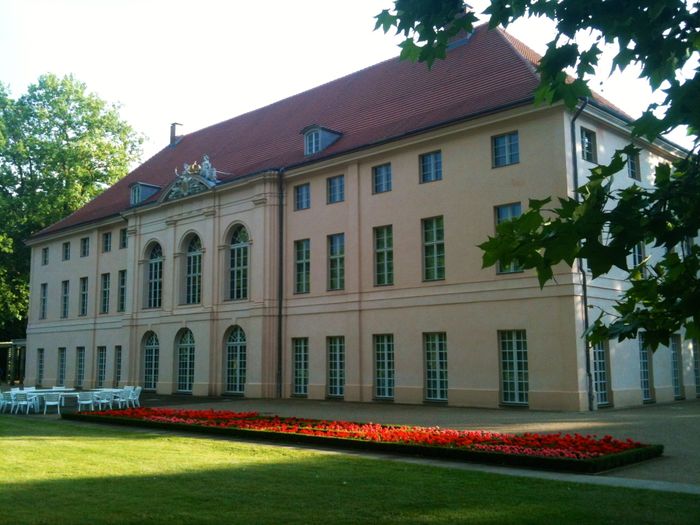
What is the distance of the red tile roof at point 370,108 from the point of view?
26016mm

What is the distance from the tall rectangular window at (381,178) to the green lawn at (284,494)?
16201 mm

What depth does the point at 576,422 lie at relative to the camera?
1838 centimetres

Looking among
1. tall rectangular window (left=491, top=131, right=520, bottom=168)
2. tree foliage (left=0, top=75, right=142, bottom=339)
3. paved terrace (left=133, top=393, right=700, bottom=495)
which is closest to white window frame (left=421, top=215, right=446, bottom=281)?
tall rectangular window (left=491, top=131, right=520, bottom=168)

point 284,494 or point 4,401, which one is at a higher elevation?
point 4,401

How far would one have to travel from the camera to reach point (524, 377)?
2280 centimetres

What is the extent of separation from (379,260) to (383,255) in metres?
0.30

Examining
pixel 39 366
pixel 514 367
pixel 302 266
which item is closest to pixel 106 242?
pixel 39 366

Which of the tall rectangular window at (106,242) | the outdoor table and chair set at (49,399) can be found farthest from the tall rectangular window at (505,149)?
the tall rectangular window at (106,242)

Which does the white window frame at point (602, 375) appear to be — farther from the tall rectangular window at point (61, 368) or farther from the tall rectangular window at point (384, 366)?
the tall rectangular window at point (61, 368)

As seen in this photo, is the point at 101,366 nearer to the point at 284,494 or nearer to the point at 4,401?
the point at 4,401

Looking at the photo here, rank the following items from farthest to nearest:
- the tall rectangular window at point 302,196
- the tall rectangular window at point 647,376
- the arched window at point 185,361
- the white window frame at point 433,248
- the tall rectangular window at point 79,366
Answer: the tall rectangular window at point 79,366, the arched window at point 185,361, the tall rectangular window at point 302,196, the white window frame at point 433,248, the tall rectangular window at point 647,376

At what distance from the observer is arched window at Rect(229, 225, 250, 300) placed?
106 ft

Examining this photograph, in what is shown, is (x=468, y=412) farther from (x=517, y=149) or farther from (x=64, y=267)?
(x=64, y=267)

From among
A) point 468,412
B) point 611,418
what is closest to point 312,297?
point 468,412
